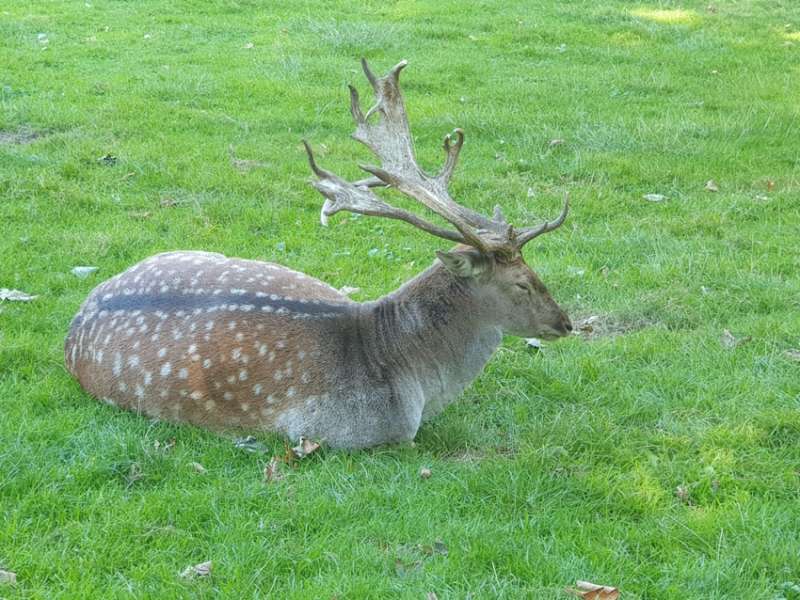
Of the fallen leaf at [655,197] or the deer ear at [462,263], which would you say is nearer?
the deer ear at [462,263]

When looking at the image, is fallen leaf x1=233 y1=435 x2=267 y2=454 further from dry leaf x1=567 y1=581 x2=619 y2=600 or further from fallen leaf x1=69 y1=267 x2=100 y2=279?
fallen leaf x1=69 y1=267 x2=100 y2=279

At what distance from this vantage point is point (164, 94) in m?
11.1

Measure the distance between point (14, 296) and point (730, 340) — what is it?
483 centimetres

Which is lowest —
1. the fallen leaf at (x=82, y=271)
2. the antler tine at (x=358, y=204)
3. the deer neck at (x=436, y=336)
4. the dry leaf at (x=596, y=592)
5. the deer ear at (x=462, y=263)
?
the dry leaf at (x=596, y=592)

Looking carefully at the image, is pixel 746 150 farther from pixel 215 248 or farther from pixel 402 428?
pixel 402 428

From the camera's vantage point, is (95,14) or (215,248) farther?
(95,14)

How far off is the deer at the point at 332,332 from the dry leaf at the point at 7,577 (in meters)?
1.39

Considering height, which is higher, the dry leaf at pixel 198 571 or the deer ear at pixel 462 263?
the deer ear at pixel 462 263

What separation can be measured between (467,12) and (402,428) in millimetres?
11552

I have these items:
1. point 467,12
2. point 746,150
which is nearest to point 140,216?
point 746,150

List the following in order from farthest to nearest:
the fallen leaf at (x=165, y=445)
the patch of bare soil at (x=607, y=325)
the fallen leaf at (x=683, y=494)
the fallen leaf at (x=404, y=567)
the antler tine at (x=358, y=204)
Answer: the patch of bare soil at (x=607, y=325) → the antler tine at (x=358, y=204) → the fallen leaf at (x=165, y=445) → the fallen leaf at (x=683, y=494) → the fallen leaf at (x=404, y=567)

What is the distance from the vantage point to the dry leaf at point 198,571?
3.96m

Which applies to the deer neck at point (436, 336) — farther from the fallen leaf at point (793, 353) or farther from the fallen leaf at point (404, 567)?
the fallen leaf at point (793, 353)

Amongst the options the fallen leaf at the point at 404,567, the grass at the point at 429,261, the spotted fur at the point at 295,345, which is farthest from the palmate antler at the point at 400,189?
the fallen leaf at the point at 404,567
